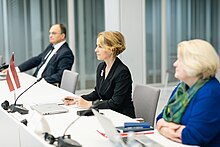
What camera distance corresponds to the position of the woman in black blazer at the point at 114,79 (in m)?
3.06

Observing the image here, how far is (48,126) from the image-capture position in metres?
2.21

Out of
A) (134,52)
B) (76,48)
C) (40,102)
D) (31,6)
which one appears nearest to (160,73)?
(134,52)

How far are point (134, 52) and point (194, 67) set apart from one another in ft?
11.6

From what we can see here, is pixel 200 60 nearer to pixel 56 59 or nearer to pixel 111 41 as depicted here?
pixel 111 41

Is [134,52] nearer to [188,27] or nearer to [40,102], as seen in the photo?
[188,27]

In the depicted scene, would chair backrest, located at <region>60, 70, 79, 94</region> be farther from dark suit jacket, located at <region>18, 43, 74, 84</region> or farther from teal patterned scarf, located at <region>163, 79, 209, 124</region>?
teal patterned scarf, located at <region>163, 79, 209, 124</region>

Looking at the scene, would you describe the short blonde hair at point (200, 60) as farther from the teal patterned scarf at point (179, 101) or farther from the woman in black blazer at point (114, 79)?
the woman in black blazer at point (114, 79)

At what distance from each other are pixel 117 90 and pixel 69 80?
1.10 metres

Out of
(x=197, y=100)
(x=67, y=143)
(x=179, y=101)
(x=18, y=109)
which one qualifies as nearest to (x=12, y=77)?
(x=18, y=109)

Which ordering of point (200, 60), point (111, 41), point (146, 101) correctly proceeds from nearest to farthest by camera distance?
point (200, 60) < point (146, 101) < point (111, 41)

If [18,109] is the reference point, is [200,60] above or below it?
above

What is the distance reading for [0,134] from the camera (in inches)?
115

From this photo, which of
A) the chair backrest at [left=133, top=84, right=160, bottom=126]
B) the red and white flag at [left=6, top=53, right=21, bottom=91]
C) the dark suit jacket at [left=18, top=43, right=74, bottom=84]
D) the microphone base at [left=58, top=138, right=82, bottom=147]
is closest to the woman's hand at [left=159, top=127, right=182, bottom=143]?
the microphone base at [left=58, top=138, right=82, bottom=147]

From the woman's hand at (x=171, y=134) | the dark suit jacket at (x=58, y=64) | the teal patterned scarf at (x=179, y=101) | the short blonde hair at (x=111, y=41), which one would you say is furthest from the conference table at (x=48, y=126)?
the dark suit jacket at (x=58, y=64)
